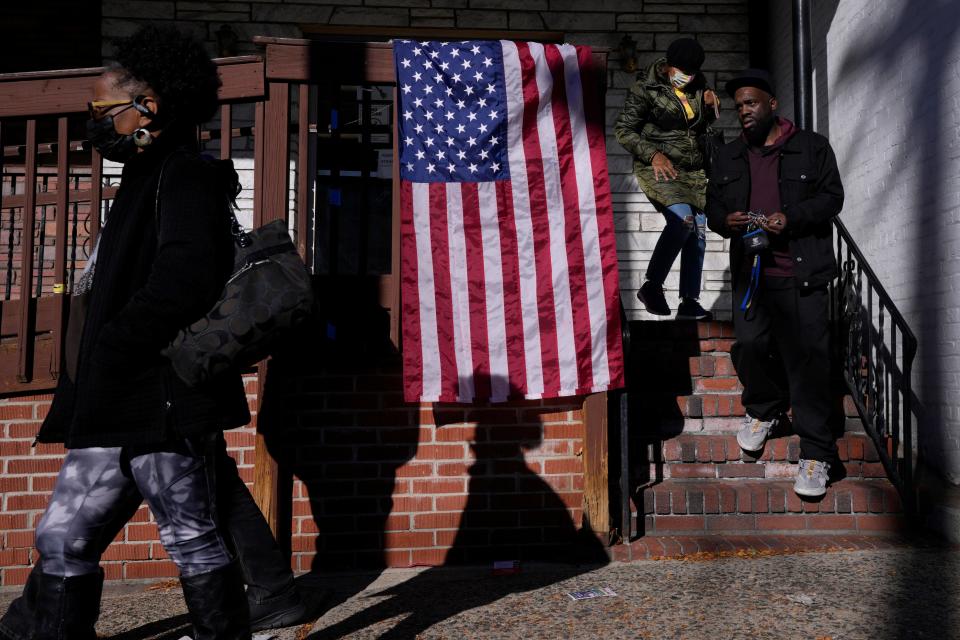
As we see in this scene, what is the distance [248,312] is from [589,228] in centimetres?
223

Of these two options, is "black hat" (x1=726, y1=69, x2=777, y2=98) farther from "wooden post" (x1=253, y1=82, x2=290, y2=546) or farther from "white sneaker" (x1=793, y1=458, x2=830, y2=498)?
"wooden post" (x1=253, y1=82, x2=290, y2=546)

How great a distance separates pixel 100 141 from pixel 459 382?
2024mm

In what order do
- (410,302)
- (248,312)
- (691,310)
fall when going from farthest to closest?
1. (691,310)
2. (410,302)
3. (248,312)

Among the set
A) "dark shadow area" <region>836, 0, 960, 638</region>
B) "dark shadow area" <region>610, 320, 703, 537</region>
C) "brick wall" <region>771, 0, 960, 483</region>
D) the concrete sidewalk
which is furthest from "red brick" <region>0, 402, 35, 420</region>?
"brick wall" <region>771, 0, 960, 483</region>

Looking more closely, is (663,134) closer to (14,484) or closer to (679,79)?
(679,79)

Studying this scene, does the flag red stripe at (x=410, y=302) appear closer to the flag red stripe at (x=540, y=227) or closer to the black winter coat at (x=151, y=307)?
the flag red stripe at (x=540, y=227)

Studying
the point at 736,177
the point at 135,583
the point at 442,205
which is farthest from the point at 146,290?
the point at 736,177

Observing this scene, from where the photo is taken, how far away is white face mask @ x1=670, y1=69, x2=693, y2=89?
521 centimetres

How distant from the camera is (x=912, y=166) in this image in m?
4.99

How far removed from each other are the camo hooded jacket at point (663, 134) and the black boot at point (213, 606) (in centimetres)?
382

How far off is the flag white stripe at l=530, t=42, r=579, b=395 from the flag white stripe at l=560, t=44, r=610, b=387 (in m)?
0.10

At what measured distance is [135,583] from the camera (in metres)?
3.84

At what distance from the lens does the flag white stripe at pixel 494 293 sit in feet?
12.9

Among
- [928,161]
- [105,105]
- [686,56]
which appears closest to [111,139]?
[105,105]
